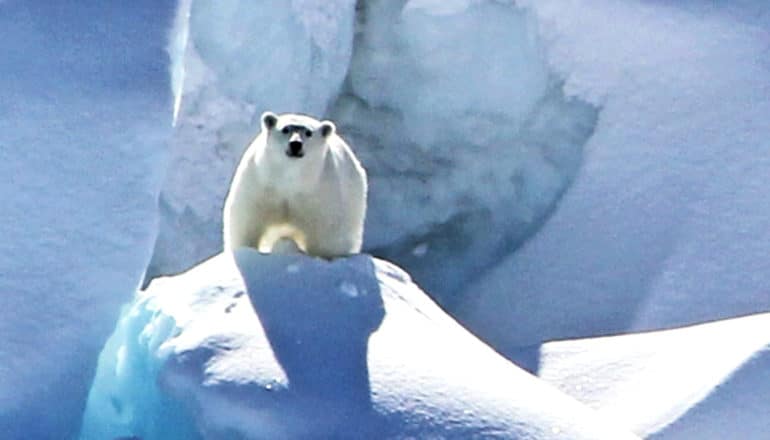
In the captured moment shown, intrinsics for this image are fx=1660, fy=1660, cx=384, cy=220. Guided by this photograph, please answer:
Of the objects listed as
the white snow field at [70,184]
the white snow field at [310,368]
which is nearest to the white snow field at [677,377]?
the white snow field at [310,368]

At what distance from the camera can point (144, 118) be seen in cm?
511

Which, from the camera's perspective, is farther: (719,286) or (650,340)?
(719,286)

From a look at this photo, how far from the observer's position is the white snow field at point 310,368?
392 centimetres

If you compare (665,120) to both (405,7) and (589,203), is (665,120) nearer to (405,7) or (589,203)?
(589,203)

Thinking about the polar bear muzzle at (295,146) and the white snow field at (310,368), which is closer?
the white snow field at (310,368)

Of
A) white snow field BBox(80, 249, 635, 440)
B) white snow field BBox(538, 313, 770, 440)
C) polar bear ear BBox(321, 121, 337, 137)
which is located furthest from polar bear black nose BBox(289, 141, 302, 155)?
white snow field BBox(538, 313, 770, 440)

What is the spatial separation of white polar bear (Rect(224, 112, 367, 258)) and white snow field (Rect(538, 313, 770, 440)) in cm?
95

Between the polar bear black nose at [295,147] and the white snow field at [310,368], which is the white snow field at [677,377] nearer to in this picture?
the white snow field at [310,368]

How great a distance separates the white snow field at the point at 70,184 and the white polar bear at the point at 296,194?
336mm

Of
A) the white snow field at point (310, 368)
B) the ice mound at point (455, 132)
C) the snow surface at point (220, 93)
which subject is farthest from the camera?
the ice mound at point (455, 132)

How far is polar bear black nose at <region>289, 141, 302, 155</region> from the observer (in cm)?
450

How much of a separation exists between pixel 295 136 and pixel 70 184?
821 mm

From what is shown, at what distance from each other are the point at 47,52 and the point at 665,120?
2533 mm

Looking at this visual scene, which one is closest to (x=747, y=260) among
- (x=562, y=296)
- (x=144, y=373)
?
(x=562, y=296)
